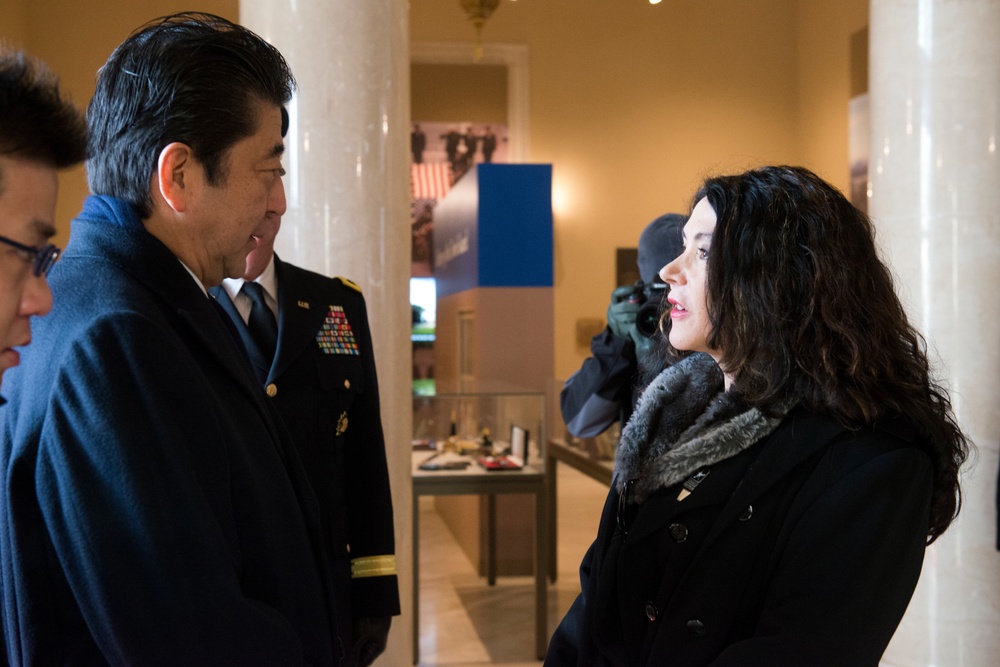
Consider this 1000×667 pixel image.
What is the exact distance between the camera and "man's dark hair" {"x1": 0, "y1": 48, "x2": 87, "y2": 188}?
1.07 metres

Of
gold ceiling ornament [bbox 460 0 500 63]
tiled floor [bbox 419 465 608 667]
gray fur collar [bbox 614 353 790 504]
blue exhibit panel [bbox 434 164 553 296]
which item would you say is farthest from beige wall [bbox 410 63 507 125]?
gray fur collar [bbox 614 353 790 504]

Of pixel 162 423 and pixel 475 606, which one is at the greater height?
pixel 162 423

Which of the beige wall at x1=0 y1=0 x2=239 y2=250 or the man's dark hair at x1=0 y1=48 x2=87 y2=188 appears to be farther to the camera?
the beige wall at x1=0 y1=0 x2=239 y2=250

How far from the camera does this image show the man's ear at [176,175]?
4.41 ft

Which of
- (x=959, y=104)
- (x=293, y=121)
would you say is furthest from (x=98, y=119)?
(x=959, y=104)

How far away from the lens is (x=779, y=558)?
1.55 metres

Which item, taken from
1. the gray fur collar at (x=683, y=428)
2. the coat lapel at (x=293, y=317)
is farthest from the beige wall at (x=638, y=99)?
the gray fur collar at (x=683, y=428)

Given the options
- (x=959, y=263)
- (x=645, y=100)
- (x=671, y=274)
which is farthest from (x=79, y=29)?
(x=671, y=274)

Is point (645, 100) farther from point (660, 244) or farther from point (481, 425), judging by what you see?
point (660, 244)

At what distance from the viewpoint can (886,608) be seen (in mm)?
1491

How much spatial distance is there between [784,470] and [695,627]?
0.29m

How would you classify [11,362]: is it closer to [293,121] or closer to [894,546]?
[894,546]

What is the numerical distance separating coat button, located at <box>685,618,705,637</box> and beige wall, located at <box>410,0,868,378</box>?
11.6 meters

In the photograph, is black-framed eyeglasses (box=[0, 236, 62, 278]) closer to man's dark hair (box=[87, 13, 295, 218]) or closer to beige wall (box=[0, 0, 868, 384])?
man's dark hair (box=[87, 13, 295, 218])
